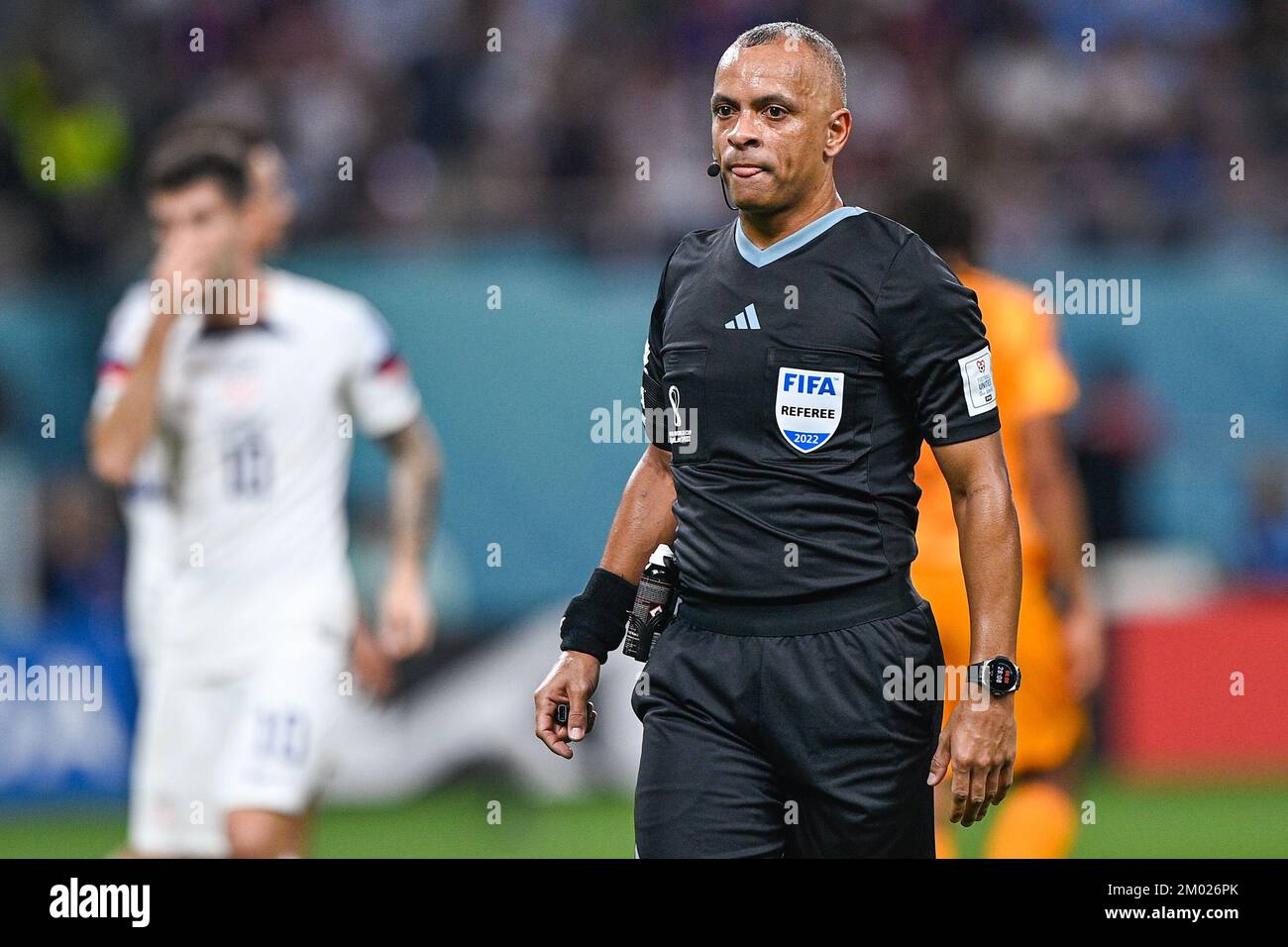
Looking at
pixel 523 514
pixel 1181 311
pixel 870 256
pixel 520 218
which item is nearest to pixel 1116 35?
pixel 1181 311

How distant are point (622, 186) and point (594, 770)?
4.07 meters

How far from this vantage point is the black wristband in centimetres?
450

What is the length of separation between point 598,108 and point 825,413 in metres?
9.59

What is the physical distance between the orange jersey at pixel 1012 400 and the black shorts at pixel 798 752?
1.90 metres

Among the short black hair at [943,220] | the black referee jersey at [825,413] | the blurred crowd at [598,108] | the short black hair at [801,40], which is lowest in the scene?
the black referee jersey at [825,413]

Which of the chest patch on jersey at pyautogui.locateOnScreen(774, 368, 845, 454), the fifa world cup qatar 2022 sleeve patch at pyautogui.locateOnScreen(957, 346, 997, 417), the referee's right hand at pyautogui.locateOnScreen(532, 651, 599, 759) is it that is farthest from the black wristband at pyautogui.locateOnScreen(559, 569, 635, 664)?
the fifa world cup qatar 2022 sleeve patch at pyautogui.locateOnScreen(957, 346, 997, 417)

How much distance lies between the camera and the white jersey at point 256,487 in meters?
6.71

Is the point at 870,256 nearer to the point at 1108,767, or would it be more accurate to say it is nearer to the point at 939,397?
the point at 939,397

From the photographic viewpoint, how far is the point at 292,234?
1132cm

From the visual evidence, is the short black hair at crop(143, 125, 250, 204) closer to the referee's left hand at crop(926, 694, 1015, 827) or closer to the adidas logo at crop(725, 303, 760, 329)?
the adidas logo at crop(725, 303, 760, 329)

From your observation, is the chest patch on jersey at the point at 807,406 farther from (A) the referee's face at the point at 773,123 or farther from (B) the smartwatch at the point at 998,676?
(B) the smartwatch at the point at 998,676

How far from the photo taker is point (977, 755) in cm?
396

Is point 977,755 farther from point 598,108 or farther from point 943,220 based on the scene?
point 598,108

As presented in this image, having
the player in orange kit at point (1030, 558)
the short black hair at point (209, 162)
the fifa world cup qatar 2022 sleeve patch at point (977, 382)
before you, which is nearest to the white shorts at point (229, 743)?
the short black hair at point (209, 162)
